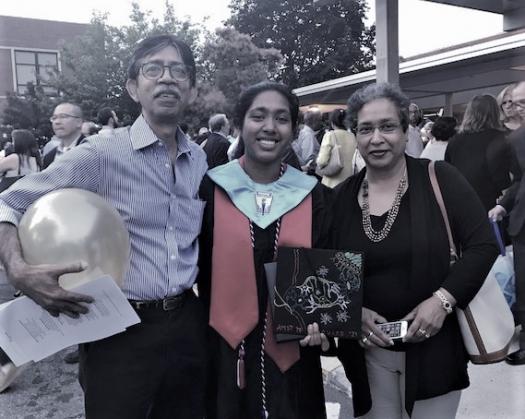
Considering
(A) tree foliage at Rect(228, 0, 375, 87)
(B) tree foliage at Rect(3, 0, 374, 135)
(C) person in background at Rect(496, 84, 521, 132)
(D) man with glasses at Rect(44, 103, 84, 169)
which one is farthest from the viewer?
(A) tree foliage at Rect(228, 0, 375, 87)

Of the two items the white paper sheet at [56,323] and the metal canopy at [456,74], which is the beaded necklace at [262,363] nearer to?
the white paper sheet at [56,323]

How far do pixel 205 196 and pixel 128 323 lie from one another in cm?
65

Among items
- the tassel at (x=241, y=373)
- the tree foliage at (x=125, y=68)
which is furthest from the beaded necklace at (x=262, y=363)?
the tree foliage at (x=125, y=68)

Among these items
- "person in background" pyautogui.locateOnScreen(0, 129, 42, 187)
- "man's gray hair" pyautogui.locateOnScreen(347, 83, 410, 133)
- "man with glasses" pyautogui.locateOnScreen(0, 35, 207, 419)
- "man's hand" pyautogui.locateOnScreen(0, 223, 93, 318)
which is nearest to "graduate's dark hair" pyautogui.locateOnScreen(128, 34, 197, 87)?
"man with glasses" pyautogui.locateOnScreen(0, 35, 207, 419)

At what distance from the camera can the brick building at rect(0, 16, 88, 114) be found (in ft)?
109

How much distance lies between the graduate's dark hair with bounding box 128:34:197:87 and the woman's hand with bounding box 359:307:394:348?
1217mm

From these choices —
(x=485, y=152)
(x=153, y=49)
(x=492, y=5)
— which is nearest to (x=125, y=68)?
(x=492, y=5)

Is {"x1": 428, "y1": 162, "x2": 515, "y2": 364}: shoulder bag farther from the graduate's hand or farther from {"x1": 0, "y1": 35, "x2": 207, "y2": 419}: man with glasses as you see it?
{"x1": 0, "y1": 35, "x2": 207, "y2": 419}: man with glasses

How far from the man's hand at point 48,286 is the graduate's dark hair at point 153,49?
0.87 m

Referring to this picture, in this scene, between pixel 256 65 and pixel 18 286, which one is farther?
pixel 256 65

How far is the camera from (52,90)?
30.3 metres

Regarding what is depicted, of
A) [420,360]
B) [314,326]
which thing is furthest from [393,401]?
[314,326]

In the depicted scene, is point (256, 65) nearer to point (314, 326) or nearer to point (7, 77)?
point (7, 77)

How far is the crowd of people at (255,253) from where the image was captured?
184 cm
